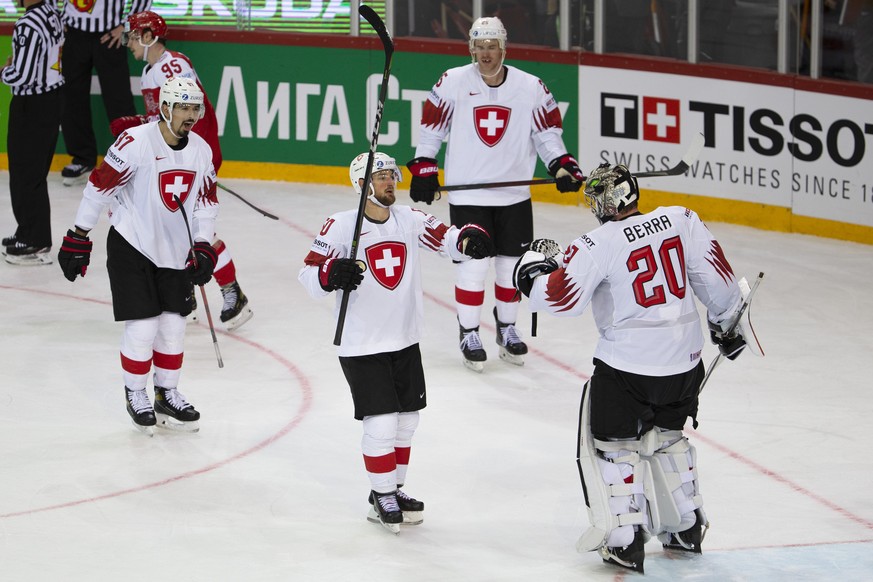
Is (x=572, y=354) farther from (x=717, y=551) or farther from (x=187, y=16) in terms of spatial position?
(x=187, y=16)

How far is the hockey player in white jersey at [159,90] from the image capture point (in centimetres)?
771

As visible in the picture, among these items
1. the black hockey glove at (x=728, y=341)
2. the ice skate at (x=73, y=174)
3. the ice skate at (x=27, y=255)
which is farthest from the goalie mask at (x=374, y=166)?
the ice skate at (x=73, y=174)

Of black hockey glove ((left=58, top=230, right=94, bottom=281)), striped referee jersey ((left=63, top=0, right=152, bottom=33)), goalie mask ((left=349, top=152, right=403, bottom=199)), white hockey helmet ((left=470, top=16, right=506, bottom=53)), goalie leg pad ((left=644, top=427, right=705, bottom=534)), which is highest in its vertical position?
white hockey helmet ((left=470, top=16, right=506, bottom=53))

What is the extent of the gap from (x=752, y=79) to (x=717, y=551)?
5513mm

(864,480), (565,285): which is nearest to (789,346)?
(864,480)

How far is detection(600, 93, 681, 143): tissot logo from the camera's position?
32.9 feet

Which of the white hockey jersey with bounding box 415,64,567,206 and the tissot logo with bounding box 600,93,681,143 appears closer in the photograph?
the white hockey jersey with bounding box 415,64,567,206

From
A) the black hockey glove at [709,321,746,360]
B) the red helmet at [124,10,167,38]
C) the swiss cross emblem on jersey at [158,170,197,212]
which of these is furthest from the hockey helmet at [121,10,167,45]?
the black hockey glove at [709,321,746,360]

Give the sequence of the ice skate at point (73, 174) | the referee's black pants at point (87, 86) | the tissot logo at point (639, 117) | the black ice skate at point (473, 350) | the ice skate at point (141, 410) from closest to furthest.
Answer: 1. the ice skate at point (141, 410)
2. the black ice skate at point (473, 350)
3. the tissot logo at point (639, 117)
4. the referee's black pants at point (87, 86)
5. the ice skate at point (73, 174)

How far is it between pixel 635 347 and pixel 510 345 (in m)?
2.59

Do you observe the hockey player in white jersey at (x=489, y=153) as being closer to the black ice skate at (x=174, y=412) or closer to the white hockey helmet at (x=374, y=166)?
the black ice skate at (x=174, y=412)

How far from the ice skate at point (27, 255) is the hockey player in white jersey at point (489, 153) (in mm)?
3017

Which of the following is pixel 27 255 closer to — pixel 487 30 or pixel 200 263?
pixel 200 263

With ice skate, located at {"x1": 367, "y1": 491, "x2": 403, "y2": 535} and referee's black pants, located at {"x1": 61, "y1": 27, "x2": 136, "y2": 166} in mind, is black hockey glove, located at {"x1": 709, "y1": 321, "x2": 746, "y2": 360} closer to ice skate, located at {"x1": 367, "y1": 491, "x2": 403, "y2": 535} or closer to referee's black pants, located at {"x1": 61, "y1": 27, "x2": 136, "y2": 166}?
ice skate, located at {"x1": 367, "y1": 491, "x2": 403, "y2": 535}
